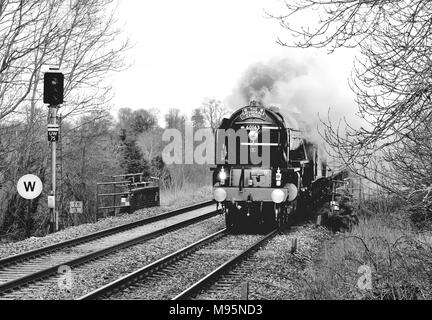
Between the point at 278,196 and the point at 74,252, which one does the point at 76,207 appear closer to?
the point at 74,252

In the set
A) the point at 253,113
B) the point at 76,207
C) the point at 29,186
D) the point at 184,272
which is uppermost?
the point at 253,113

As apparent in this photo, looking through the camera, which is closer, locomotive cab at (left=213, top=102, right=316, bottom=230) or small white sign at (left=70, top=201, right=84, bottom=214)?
locomotive cab at (left=213, top=102, right=316, bottom=230)

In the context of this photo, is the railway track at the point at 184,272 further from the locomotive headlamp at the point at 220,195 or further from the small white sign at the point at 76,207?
the small white sign at the point at 76,207

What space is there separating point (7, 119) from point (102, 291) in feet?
43.8

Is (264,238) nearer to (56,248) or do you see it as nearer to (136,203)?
(56,248)

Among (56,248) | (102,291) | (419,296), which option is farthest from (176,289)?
(56,248)

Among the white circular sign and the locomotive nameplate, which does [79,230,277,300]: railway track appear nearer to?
the locomotive nameplate

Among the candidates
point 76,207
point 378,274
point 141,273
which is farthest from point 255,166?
point 378,274

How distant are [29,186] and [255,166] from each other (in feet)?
20.5

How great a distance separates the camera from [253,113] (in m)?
15.7

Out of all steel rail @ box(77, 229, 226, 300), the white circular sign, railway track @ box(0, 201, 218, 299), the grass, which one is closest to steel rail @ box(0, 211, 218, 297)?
railway track @ box(0, 201, 218, 299)

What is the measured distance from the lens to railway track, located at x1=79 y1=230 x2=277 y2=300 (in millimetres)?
8859

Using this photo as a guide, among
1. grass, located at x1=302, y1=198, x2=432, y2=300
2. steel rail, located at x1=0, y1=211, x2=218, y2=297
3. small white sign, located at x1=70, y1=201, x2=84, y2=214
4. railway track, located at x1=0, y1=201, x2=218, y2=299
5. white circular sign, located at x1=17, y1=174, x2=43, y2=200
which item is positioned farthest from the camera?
small white sign, located at x1=70, y1=201, x2=84, y2=214
